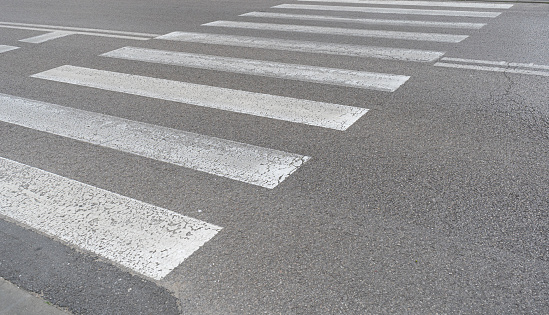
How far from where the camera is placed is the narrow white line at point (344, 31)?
8.29 metres

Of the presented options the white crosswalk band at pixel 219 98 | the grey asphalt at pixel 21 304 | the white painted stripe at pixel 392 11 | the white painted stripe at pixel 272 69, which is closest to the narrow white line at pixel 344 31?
the white painted stripe at pixel 392 11

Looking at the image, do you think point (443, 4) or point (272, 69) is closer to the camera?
point (272, 69)

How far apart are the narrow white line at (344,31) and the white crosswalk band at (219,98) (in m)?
3.31

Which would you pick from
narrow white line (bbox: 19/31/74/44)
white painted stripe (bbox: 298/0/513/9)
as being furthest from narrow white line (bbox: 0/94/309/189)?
white painted stripe (bbox: 298/0/513/9)

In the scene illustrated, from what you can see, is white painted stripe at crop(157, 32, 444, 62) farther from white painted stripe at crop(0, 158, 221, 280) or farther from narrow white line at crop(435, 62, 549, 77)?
white painted stripe at crop(0, 158, 221, 280)

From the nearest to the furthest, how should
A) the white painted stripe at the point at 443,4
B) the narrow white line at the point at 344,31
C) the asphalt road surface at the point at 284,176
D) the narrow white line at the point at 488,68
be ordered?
the asphalt road surface at the point at 284,176 → the narrow white line at the point at 488,68 → the narrow white line at the point at 344,31 → the white painted stripe at the point at 443,4

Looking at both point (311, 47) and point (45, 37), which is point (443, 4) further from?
point (45, 37)

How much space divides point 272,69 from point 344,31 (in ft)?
8.18

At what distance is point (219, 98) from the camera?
616 centimetres

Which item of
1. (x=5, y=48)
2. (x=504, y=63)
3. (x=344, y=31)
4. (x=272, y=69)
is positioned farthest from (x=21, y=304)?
(x=5, y=48)

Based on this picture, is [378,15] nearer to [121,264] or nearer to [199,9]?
[199,9]

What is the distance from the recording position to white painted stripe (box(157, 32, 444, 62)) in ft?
24.3

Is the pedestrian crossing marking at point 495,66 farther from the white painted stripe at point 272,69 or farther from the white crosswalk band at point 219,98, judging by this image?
the white crosswalk band at point 219,98

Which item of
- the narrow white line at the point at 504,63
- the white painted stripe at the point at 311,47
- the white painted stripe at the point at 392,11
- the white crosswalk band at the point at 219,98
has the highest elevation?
the white painted stripe at the point at 392,11
